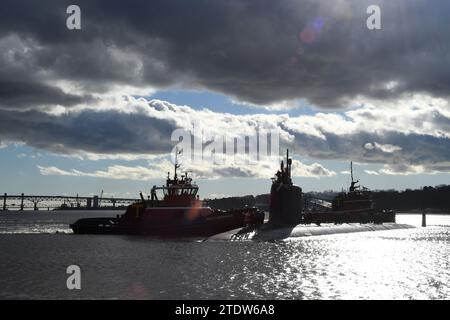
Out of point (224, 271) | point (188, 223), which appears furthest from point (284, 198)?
point (224, 271)

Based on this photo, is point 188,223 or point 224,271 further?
point 188,223

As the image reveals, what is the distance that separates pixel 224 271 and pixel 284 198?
1216 inches

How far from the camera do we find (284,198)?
70.6 m

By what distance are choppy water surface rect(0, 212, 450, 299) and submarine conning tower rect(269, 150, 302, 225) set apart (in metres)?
7.72

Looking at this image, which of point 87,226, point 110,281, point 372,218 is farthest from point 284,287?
point 372,218

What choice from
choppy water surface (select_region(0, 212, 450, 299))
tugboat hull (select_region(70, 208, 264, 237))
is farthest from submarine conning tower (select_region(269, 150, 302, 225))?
choppy water surface (select_region(0, 212, 450, 299))

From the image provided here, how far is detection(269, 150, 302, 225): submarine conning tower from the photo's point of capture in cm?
6956

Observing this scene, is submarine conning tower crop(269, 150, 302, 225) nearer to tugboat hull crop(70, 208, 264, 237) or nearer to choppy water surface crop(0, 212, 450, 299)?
tugboat hull crop(70, 208, 264, 237)

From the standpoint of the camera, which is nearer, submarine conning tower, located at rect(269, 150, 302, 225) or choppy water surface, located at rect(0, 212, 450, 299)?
choppy water surface, located at rect(0, 212, 450, 299)

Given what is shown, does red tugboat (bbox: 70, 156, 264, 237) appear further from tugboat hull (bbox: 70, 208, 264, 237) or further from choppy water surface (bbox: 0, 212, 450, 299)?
choppy water surface (bbox: 0, 212, 450, 299)

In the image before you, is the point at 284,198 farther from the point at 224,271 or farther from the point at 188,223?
the point at 224,271

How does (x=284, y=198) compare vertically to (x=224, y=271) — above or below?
above

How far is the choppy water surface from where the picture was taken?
32.8m

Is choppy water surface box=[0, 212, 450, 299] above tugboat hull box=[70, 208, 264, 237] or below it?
below
